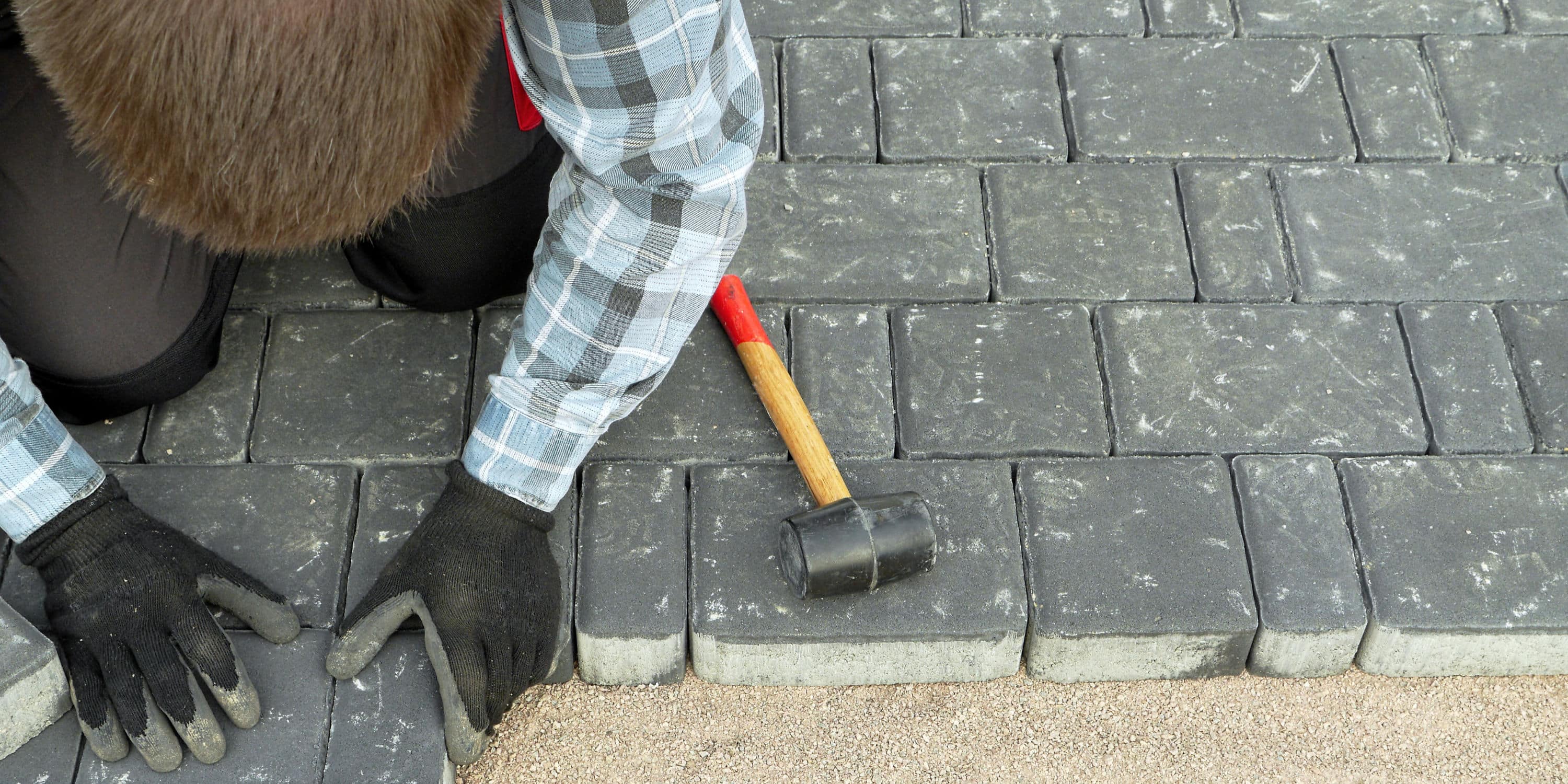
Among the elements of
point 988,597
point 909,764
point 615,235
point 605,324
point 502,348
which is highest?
point 615,235

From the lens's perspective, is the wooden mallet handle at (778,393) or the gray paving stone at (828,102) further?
the gray paving stone at (828,102)

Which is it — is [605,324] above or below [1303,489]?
above

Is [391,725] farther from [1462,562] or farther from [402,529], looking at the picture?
[1462,562]

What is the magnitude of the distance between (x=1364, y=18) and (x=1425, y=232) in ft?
2.35

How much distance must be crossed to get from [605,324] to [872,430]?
0.66m

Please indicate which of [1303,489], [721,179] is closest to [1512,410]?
[1303,489]

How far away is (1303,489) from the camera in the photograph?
2482 millimetres

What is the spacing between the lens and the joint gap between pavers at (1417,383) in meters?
2.57

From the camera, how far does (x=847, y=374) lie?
8.59 ft

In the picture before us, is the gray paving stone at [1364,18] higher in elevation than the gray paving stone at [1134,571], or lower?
higher

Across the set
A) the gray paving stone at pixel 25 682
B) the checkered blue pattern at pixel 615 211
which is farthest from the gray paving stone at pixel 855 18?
the gray paving stone at pixel 25 682

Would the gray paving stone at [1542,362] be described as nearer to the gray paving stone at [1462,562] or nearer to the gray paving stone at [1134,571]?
the gray paving stone at [1462,562]

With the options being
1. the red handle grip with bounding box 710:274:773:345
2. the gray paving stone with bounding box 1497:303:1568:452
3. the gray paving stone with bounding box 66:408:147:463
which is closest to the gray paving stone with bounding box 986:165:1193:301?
the red handle grip with bounding box 710:274:773:345

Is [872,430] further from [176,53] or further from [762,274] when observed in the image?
[176,53]
